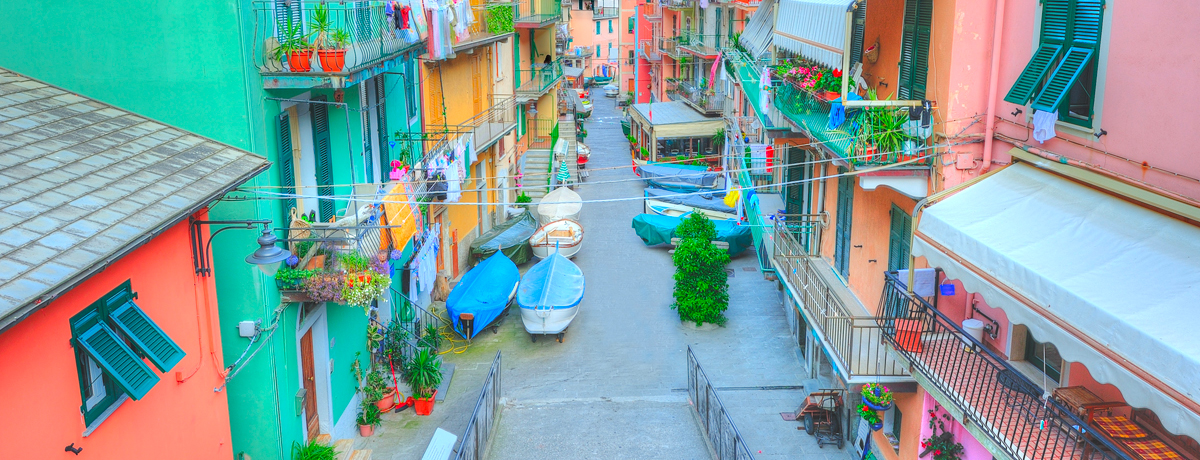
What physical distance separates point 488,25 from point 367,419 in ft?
49.1

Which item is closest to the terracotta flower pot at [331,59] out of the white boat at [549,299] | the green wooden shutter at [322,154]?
the green wooden shutter at [322,154]

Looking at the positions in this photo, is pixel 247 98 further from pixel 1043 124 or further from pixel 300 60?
pixel 1043 124

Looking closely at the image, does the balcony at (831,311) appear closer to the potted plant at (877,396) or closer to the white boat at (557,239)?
the potted plant at (877,396)

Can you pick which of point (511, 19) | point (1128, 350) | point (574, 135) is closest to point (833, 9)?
point (1128, 350)

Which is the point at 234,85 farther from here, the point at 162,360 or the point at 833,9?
the point at 833,9

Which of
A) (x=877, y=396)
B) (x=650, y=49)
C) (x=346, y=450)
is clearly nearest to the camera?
(x=877, y=396)

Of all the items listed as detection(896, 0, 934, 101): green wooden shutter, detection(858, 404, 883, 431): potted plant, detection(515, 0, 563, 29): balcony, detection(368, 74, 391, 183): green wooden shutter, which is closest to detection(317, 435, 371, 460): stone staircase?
detection(368, 74, 391, 183): green wooden shutter

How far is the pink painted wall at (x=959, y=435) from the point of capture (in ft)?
35.7

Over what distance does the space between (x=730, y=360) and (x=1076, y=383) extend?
10.9 metres

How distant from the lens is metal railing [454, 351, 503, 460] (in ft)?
44.4

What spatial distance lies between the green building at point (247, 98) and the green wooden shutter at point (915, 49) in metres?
8.15

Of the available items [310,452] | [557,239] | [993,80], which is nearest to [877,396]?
[993,80]

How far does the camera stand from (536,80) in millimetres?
37906

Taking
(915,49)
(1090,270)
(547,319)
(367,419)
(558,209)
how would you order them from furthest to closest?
(558,209) → (547,319) → (367,419) → (915,49) → (1090,270)
